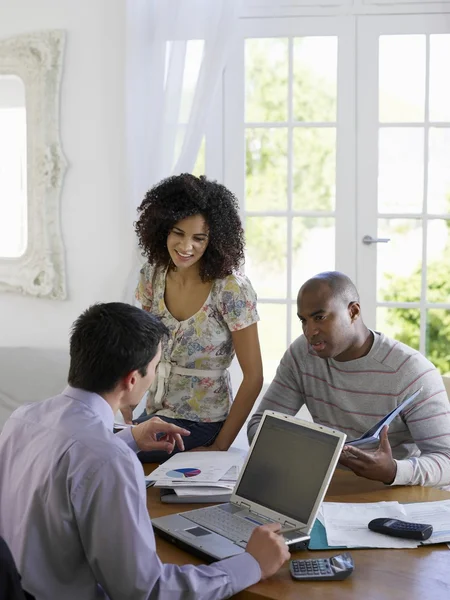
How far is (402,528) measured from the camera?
1.63 metres

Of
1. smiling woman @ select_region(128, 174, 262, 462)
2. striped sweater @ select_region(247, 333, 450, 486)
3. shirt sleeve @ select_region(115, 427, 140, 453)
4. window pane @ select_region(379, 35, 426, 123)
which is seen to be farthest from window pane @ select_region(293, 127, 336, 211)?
shirt sleeve @ select_region(115, 427, 140, 453)

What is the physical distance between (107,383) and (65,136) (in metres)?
2.80

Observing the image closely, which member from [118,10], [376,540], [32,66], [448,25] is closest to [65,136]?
[32,66]

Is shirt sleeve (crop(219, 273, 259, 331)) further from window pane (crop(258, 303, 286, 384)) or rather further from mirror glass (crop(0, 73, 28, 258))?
mirror glass (crop(0, 73, 28, 258))

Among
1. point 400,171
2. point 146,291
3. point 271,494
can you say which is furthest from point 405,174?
point 271,494

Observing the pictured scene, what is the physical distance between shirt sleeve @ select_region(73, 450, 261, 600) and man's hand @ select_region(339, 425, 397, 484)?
0.59 m

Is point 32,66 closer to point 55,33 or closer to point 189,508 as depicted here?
point 55,33

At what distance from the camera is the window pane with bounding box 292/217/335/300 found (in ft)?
12.8

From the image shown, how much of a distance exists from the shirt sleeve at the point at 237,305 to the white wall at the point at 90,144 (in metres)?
1.47

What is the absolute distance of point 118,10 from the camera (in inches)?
155

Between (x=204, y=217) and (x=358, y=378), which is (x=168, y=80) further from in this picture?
(x=358, y=378)

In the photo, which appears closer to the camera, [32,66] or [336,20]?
[336,20]

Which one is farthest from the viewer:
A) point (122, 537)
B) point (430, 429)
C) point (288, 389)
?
point (288, 389)

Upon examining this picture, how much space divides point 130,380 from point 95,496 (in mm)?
251
